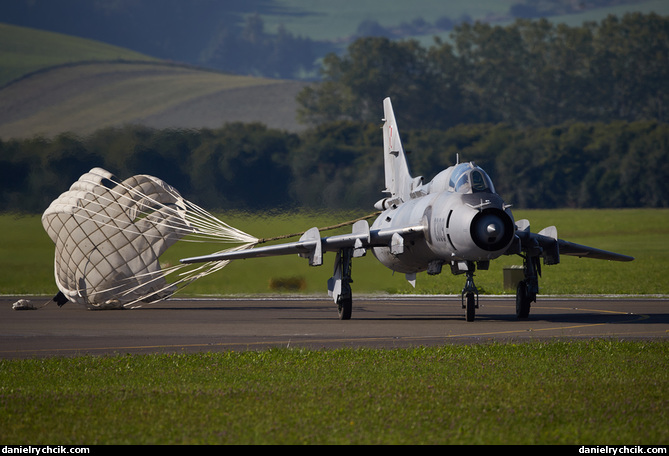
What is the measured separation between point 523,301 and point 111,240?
40.0 feet

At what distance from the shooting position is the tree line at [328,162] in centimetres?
3866

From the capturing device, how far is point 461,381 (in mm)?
12148

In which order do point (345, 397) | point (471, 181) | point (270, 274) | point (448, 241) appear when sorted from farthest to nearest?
point (270, 274) < point (471, 181) < point (448, 241) < point (345, 397)

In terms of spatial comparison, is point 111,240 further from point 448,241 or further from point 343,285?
point 448,241

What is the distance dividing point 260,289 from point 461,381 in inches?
943

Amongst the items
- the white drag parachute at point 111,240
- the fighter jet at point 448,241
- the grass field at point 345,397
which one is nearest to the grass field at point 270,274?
the white drag parachute at point 111,240

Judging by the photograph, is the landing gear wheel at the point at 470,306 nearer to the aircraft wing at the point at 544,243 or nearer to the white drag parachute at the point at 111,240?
the aircraft wing at the point at 544,243

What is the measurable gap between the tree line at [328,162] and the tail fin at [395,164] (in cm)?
755

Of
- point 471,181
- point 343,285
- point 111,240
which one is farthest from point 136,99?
point 471,181

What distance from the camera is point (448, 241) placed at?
71.9 ft

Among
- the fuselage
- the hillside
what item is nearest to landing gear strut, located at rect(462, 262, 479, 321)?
the fuselage

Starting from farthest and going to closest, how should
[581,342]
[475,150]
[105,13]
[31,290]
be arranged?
1. [105,13]
2. [475,150]
3. [31,290]
4. [581,342]
